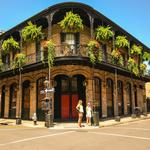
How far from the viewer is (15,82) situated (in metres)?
23.1

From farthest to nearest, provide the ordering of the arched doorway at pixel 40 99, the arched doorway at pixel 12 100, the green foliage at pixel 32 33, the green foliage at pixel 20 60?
the arched doorway at pixel 12 100
the arched doorway at pixel 40 99
the green foliage at pixel 20 60
the green foliage at pixel 32 33

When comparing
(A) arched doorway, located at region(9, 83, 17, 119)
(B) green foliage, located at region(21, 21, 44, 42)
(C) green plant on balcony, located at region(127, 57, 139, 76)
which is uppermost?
(B) green foliage, located at region(21, 21, 44, 42)

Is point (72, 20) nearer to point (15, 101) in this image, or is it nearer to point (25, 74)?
point (25, 74)

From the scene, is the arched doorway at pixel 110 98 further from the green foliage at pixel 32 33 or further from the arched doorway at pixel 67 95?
the green foliage at pixel 32 33

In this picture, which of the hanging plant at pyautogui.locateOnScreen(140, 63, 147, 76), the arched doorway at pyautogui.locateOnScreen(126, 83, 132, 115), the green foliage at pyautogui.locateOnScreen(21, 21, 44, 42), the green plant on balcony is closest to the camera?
the green foliage at pyautogui.locateOnScreen(21, 21, 44, 42)

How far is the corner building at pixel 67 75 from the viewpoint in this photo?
1869 cm

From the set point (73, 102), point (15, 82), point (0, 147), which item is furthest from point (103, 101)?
point (0, 147)

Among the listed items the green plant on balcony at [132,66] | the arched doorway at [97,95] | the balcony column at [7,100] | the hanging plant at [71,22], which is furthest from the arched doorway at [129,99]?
the balcony column at [7,100]

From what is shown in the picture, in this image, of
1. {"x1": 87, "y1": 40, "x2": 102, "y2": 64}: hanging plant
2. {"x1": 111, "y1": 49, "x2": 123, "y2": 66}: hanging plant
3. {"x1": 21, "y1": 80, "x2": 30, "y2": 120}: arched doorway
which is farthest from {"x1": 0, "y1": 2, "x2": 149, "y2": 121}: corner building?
{"x1": 111, "y1": 49, "x2": 123, "y2": 66}: hanging plant

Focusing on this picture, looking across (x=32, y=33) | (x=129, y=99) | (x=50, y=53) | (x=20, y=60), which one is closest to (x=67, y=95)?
(x=50, y=53)

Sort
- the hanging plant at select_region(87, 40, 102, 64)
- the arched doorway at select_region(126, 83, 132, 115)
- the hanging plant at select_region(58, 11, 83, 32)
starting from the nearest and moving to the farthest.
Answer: the hanging plant at select_region(58, 11, 83, 32)
the hanging plant at select_region(87, 40, 102, 64)
the arched doorway at select_region(126, 83, 132, 115)

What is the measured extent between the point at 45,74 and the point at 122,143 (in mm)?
11701

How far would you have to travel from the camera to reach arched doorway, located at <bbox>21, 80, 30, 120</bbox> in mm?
21830

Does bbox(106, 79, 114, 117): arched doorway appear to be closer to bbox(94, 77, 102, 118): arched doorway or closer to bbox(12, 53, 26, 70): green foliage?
bbox(94, 77, 102, 118): arched doorway
